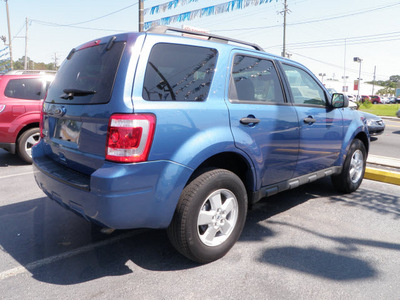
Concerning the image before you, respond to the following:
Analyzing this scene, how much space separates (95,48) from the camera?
2.77 meters

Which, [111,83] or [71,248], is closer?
[111,83]

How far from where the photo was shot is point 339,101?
4.07 metres

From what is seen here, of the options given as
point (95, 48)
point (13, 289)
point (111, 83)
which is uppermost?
point (95, 48)

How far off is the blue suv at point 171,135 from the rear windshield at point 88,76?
11 millimetres

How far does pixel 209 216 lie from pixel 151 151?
2.60 ft

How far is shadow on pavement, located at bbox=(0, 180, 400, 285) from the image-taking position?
106 inches

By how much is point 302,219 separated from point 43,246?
2.75 m

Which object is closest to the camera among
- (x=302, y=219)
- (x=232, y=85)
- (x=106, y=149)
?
(x=106, y=149)

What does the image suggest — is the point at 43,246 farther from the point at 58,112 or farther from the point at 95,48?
the point at 95,48

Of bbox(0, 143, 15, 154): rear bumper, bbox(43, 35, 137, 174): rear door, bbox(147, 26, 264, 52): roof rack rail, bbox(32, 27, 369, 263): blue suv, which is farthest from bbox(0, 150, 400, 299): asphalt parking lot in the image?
bbox(0, 143, 15, 154): rear bumper

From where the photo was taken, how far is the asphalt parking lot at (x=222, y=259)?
2428 millimetres

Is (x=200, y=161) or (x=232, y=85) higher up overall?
(x=232, y=85)

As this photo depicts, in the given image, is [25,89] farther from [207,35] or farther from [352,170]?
[352,170]

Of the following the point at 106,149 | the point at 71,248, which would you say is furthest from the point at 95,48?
the point at 71,248
